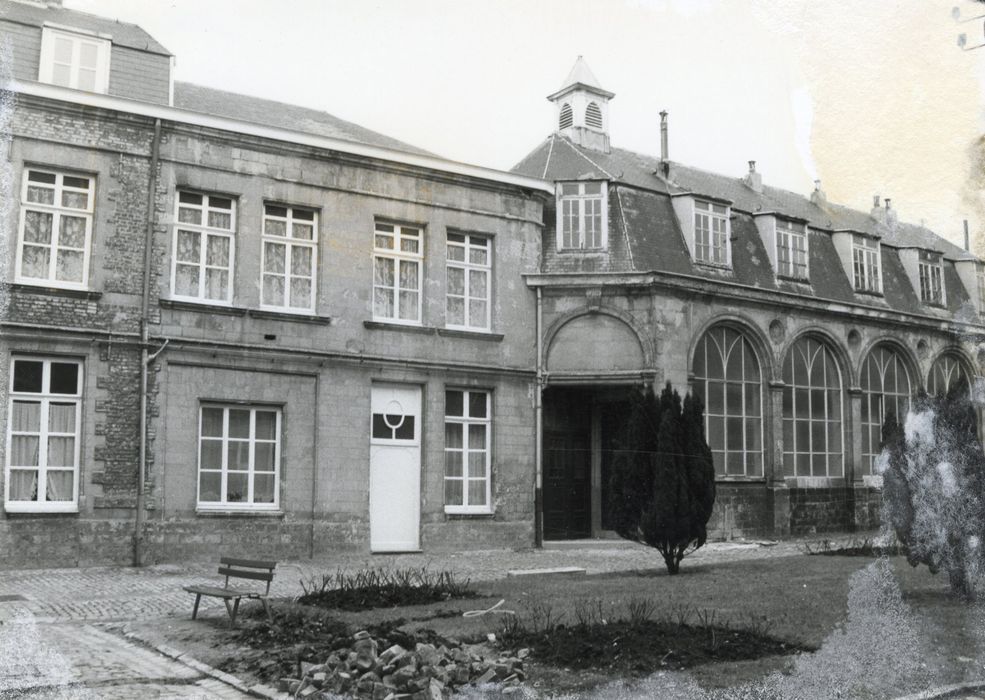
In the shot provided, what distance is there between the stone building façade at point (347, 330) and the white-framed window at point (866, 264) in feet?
4.68

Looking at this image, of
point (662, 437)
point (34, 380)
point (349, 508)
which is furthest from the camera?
point (349, 508)

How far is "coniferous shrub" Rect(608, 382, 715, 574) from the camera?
15461 millimetres

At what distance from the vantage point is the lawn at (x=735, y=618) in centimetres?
848

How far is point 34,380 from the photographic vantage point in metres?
16.7

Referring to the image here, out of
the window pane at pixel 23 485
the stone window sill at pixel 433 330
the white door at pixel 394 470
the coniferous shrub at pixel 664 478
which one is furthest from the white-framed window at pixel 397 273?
the window pane at pixel 23 485

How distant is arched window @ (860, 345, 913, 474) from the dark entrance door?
8.24 m

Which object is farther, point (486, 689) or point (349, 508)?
point (349, 508)

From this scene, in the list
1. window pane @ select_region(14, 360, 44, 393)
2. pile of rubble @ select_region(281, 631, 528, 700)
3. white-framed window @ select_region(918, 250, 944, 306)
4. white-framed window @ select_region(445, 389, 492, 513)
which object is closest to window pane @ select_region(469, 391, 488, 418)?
white-framed window @ select_region(445, 389, 492, 513)

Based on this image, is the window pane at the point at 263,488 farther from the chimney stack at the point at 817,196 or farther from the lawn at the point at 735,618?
the chimney stack at the point at 817,196

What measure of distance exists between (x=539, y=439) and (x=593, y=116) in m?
10.1

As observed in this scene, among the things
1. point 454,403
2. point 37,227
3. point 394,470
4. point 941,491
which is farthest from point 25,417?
point 941,491

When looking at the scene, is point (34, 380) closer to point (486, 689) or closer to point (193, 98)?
point (193, 98)

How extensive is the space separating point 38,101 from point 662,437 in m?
11.6

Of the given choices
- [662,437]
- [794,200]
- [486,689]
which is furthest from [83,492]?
[794,200]
